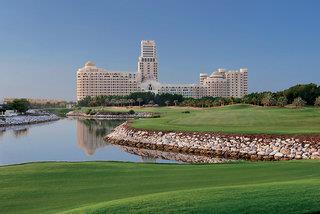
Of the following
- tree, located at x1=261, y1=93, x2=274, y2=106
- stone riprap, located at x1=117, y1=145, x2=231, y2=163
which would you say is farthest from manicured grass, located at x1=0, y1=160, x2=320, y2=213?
tree, located at x1=261, y1=93, x2=274, y2=106

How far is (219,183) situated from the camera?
1210 cm

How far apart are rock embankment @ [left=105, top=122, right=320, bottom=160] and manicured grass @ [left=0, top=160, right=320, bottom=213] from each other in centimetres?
1098

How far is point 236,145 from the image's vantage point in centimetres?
2997

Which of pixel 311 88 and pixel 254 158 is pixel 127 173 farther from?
pixel 311 88

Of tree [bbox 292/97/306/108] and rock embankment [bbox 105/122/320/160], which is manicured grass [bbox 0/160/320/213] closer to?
rock embankment [bbox 105/122/320/160]

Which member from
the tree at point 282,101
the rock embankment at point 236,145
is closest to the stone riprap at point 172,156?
the rock embankment at point 236,145

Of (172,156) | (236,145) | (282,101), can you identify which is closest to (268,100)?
(282,101)

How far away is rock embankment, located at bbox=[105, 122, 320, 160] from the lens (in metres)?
26.8

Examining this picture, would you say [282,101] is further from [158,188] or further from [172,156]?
[158,188]

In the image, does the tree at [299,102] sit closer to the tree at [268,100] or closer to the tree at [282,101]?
the tree at [282,101]

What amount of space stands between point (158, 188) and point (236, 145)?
62.7 ft

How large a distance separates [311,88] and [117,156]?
56.1m

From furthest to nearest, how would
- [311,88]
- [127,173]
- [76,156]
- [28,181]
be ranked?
[311,88], [76,156], [127,173], [28,181]

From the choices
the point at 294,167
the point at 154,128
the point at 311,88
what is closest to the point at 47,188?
the point at 294,167
